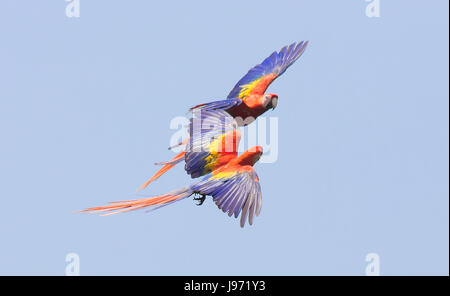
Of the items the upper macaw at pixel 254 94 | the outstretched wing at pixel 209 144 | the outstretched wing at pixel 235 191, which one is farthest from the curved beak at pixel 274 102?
the outstretched wing at pixel 235 191

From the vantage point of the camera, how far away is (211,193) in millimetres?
9016

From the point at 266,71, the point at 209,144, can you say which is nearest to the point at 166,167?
the point at 209,144

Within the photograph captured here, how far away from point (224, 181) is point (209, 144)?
593 mm

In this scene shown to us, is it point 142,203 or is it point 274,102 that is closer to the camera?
point 142,203

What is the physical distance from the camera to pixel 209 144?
31.2ft

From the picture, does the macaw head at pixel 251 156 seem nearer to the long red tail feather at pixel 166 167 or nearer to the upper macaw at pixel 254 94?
the upper macaw at pixel 254 94

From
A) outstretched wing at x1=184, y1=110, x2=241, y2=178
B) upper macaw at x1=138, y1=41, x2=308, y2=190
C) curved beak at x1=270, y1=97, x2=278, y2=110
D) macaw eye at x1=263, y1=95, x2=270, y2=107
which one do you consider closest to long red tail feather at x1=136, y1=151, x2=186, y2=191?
upper macaw at x1=138, y1=41, x2=308, y2=190

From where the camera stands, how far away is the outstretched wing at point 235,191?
29.3 feet

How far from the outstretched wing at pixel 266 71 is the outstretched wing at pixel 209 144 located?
1.53 metres

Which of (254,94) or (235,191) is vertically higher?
(254,94)

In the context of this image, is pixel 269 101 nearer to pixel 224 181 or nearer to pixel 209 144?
pixel 209 144

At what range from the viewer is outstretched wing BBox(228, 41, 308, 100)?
11.2 metres

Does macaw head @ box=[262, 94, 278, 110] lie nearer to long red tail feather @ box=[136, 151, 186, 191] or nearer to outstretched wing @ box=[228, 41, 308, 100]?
outstretched wing @ box=[228, 41, 308, 100]

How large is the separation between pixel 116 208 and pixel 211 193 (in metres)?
1.04
